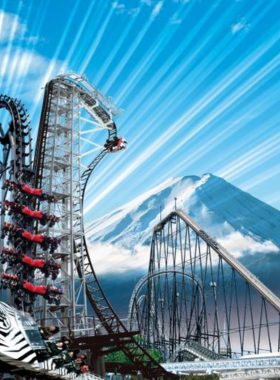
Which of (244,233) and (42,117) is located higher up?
(244,233)

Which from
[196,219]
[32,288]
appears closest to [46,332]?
[32,288]

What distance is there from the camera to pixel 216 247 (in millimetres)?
38875

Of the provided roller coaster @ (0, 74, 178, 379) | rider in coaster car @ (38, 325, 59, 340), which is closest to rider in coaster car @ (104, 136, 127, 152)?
roller coaster @ (0, 74, 178, 379)

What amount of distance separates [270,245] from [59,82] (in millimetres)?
114105

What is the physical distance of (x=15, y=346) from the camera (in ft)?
30.6

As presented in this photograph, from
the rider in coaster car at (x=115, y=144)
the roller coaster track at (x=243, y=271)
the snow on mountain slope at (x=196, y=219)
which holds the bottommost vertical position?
the roller coaster track at (x=243, y=271)

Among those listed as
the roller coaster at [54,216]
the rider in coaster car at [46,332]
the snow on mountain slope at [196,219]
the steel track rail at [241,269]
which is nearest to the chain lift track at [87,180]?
the roller coaster at [54,216]

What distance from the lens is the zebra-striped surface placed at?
8.97 m

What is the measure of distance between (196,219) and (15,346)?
153 meters

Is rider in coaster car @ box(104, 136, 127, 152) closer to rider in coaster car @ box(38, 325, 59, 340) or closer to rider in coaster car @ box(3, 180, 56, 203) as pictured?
rider in coaster car @ box(3, 180, 56, 203)

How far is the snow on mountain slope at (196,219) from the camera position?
469 ft

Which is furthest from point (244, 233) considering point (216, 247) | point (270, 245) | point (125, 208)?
point (216, 247)

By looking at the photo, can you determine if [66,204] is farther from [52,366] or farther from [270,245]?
[270,245]

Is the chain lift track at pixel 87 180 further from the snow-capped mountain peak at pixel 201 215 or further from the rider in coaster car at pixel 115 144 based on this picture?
the snow-capped mountain peak at pixel 201 215
